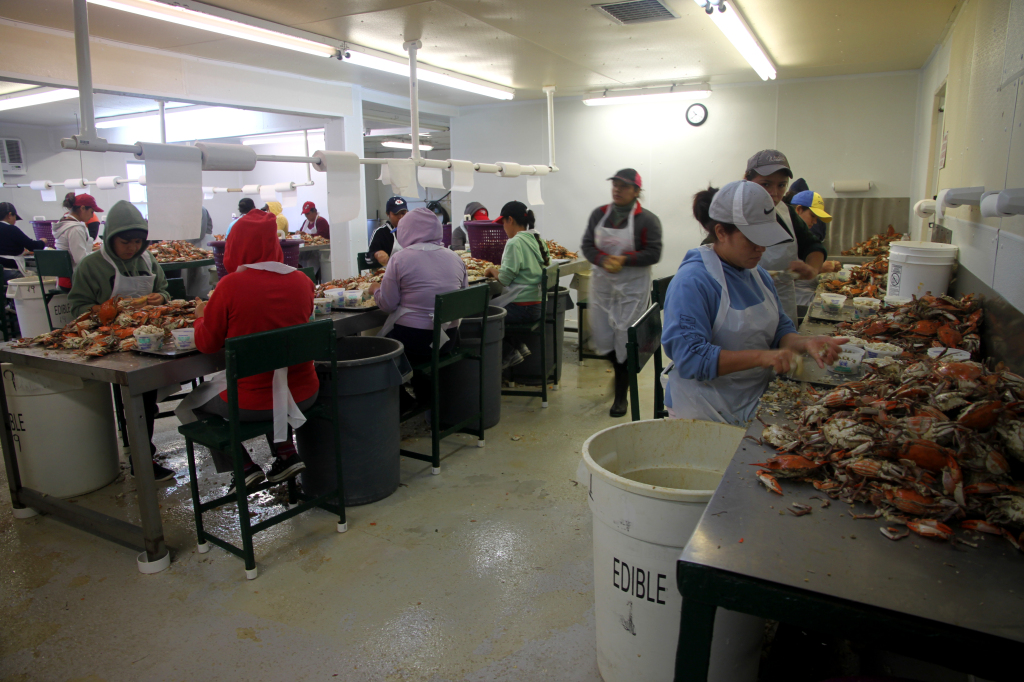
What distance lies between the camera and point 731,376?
234cm

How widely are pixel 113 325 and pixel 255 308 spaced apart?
108 cm

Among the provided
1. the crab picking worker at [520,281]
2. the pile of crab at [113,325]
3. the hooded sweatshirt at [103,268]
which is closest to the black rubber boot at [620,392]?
the crab picking worker at [520,281]

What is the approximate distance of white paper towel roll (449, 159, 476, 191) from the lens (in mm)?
5387

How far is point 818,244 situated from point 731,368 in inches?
76.0

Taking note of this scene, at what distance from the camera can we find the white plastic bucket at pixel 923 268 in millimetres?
3363

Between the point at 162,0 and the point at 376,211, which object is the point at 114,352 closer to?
the point at 162,0

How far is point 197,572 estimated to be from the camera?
2.87 m

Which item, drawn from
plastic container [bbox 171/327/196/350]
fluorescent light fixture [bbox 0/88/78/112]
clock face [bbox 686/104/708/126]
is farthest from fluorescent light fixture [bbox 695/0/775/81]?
fluorescent light fixture [bbox 0/88/78/112]

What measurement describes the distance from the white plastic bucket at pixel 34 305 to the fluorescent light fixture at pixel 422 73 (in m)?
3.89

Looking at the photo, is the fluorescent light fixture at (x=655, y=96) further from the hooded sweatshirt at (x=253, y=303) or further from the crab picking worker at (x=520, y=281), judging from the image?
the hooded sweatshirt at (x=253, y=303)

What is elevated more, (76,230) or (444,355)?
(76,230)

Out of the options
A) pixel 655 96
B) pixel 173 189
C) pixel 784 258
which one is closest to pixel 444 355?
pixel 173 189

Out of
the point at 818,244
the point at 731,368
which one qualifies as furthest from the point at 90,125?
the point at 818,244

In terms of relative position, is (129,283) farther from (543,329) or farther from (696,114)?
(696,114)
